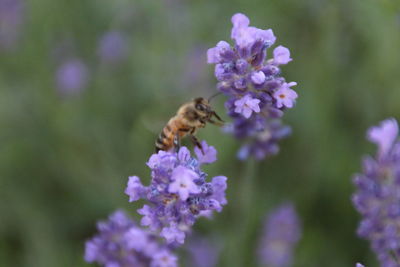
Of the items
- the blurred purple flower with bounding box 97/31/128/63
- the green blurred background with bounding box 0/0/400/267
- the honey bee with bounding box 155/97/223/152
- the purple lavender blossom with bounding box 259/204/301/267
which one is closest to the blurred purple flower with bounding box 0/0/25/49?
the green blurred background with bounding box 0/0/400/267

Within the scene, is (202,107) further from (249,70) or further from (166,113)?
(166,113)

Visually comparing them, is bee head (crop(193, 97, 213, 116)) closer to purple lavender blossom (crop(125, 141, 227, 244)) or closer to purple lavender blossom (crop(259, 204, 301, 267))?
purple lavender blossom (crop(125, 141, 227, 244))

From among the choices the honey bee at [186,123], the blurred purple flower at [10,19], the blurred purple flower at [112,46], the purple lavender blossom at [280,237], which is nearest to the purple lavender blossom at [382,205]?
the honey bee at [186,123]

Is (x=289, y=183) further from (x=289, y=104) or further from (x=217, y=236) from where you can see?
(x=289, y=104)

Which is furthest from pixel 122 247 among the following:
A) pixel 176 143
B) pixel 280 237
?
pixel 280 237

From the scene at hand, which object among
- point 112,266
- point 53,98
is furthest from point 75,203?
point 112,266
